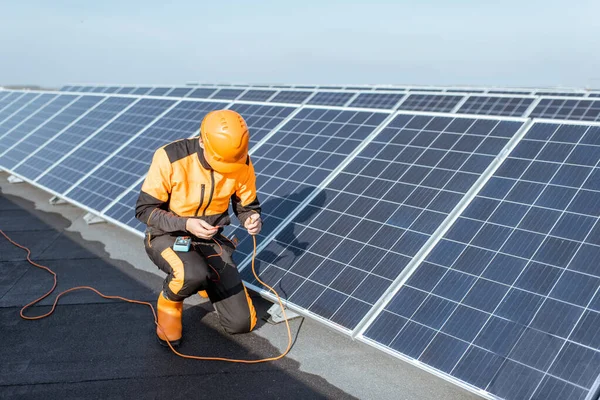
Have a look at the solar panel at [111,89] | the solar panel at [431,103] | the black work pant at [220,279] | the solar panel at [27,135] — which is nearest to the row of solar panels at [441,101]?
the solar panel at [431,103]

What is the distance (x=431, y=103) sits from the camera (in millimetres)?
12742

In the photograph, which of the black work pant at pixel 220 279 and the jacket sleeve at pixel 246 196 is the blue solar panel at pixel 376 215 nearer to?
the black work pant at pixel 220 279

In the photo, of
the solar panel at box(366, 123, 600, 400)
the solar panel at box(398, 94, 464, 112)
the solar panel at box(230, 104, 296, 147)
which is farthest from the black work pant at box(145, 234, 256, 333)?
the solar panel at box(398, 94, 464, 112)

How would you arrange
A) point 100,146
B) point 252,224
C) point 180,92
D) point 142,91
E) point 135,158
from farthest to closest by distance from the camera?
1. point 142,91
2. point 180,92
3. point 100,146
4. point 135,158
5. point 252,224

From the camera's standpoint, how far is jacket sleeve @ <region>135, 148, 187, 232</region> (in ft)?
15.9

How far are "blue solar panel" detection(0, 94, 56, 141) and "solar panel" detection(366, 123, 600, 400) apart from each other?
13.1 m

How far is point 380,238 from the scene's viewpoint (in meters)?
5.32

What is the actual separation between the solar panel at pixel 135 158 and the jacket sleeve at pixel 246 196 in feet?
11.8

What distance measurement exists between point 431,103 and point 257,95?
13.7 feet

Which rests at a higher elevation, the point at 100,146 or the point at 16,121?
the point at 100,146

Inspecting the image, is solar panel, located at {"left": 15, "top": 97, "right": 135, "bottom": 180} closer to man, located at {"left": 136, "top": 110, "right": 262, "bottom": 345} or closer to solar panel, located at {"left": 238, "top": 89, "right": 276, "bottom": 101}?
solar panel, located at {"left": 238, "top": 89, "right": 276, "bottom": 101}

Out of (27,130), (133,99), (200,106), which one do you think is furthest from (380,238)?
(27,130)

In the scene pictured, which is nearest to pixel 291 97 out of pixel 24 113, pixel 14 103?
pixel 24 113

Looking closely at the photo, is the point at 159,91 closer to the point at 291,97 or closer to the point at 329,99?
the point at 291,97
